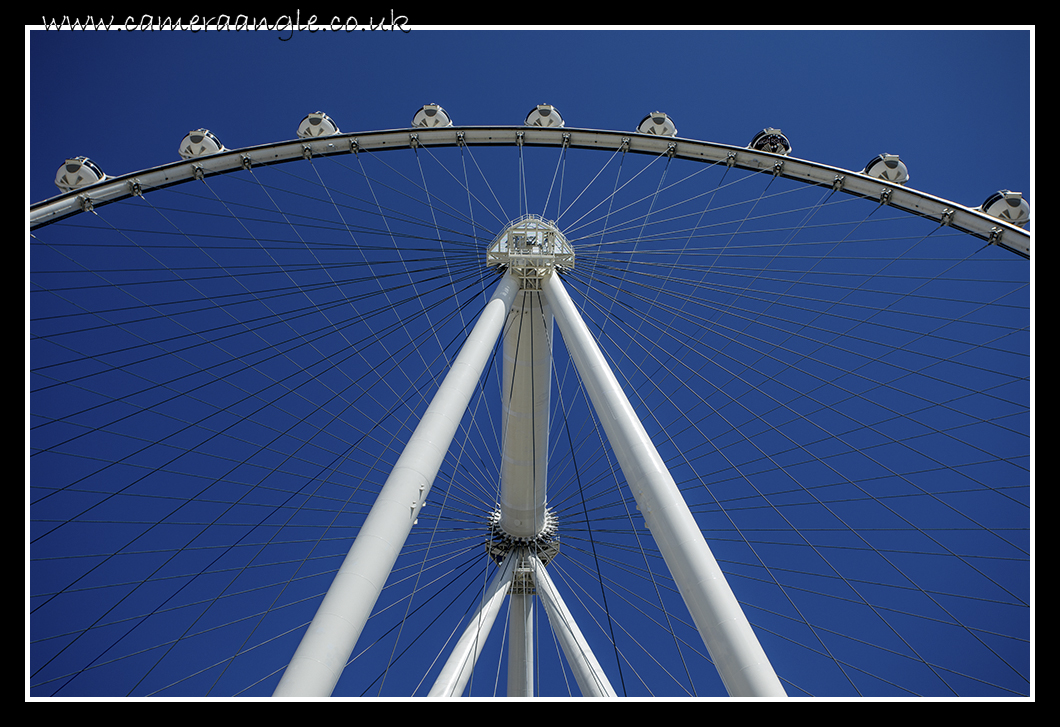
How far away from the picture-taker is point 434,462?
10.4m

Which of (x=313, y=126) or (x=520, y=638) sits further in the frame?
(x=520, y=638)

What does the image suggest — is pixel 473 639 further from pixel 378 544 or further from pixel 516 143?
pixel 516 143

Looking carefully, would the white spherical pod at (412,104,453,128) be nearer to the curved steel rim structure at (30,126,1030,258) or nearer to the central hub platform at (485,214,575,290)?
the curved steel rim structure at (30,126,1030,258)

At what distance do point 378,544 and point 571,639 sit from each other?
1420cm

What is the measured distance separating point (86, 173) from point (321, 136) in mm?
5770

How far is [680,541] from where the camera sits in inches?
378

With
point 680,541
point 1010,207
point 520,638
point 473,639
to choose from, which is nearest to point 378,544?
point 680,541

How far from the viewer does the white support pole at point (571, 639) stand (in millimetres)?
18969

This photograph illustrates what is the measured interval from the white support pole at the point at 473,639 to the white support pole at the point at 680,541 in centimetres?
989

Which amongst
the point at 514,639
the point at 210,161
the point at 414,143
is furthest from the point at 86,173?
the point at 514,639

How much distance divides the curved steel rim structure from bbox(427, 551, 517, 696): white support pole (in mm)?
15047

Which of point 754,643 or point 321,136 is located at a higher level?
point 321,136

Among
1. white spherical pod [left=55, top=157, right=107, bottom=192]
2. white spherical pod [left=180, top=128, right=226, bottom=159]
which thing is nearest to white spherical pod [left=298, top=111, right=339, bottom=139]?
white spherical pod [left=180, top=128, right=226, bottom=159]

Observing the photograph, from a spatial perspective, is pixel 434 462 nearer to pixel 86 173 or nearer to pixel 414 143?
pixel 414 143
